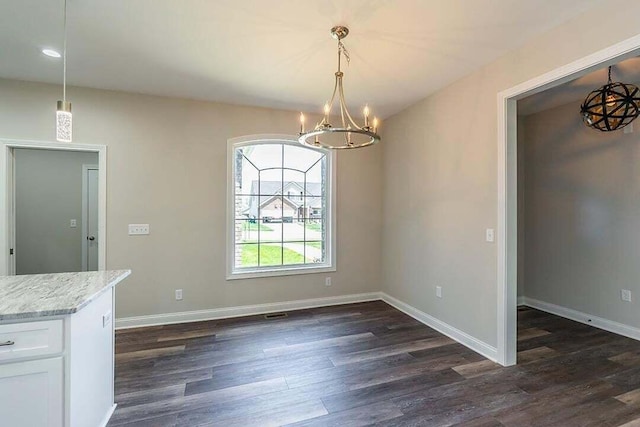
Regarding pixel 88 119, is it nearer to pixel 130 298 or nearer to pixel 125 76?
pixel 125 76

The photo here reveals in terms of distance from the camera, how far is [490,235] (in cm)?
276

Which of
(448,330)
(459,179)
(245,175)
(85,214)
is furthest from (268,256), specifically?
(85,214)

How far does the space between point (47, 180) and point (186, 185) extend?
2840 mm

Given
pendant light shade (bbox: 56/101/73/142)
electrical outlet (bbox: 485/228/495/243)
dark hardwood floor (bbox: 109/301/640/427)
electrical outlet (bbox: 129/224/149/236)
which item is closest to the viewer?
pendant light shade (bbox: 56/101/73/142)

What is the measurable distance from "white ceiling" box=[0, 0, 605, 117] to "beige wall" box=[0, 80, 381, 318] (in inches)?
10.6

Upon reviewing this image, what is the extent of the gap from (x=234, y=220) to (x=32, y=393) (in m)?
2.68

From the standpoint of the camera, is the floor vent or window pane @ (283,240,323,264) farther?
window pane @ (283,240,323,264)

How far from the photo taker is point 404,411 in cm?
203

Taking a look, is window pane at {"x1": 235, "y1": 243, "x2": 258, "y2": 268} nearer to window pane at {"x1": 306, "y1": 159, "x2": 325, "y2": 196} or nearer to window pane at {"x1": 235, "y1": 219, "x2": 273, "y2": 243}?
window pane at {"x1": 235, "y1": 219, "x2": 273, "y2": 243}

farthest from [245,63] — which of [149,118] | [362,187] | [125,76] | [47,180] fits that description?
[47,180]

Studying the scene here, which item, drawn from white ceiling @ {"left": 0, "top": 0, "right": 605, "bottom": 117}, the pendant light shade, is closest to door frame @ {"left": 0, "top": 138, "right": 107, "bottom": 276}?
white ceiling @ {"left": 0, "top": 0, "right": 605, "bottom": 117}

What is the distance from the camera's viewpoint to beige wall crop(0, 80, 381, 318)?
3297 mm

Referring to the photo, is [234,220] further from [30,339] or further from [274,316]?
[30,339]

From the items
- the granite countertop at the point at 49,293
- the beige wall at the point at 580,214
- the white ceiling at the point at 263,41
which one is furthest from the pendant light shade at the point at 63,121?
the beige wall at the point at 580,214
